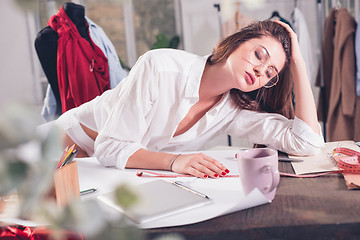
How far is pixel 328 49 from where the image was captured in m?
3.00

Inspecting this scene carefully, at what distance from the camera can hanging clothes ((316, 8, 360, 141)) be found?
9.06 feet

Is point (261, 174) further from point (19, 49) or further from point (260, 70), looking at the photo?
point (19, 49)

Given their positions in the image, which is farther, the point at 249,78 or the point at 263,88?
the point at 263,88

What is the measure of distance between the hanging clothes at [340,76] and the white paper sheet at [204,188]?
6.22ft

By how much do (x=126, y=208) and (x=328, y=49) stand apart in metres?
3.11

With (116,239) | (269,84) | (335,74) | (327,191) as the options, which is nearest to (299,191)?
(327,191)

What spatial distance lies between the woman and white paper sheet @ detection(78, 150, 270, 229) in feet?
0.19

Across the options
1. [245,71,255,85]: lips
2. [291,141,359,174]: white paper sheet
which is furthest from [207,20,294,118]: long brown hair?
[291,141,359,174]: white paper sheet

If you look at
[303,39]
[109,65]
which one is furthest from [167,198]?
[303,39]

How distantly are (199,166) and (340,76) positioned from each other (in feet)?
7.17

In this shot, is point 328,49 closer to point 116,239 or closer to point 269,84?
point 269,84

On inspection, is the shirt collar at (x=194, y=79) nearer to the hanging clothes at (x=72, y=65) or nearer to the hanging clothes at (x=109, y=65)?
the hanging clothes at (x=72, y=65)

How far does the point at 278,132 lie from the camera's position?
1.34 meters

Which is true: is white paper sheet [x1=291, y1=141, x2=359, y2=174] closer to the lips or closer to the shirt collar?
the lips
